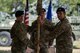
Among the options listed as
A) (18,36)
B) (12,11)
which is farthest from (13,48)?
(12,11)

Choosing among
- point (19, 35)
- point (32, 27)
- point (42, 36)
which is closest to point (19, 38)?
point (19, 35)

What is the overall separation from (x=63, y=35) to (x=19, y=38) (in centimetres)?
112

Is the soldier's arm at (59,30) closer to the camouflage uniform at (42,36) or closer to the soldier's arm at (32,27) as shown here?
the camouflage uniform at (42,36)

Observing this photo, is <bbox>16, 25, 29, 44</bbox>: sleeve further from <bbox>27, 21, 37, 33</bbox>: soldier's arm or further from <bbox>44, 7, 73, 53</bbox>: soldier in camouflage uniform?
<bbox>27, 21, 37, 33</bbox>: soldier's arm

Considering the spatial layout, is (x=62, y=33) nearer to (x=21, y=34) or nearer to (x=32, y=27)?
(x=21, y=34)

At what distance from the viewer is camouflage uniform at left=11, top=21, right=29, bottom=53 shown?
9812 mm

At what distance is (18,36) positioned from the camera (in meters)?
9.89

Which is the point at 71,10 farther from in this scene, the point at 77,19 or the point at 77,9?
the point at 77,19

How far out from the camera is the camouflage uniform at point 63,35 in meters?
9.74

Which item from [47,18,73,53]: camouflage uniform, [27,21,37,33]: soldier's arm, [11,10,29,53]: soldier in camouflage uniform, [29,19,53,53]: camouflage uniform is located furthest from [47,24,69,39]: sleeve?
[27,21,37,33]: soldier's arm

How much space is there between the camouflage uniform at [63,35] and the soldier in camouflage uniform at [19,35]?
2.16 ft

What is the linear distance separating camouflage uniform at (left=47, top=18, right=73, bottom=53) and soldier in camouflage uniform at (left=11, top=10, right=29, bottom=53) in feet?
2.16

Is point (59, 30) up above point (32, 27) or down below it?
above

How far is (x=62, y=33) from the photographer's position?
9.81 m
